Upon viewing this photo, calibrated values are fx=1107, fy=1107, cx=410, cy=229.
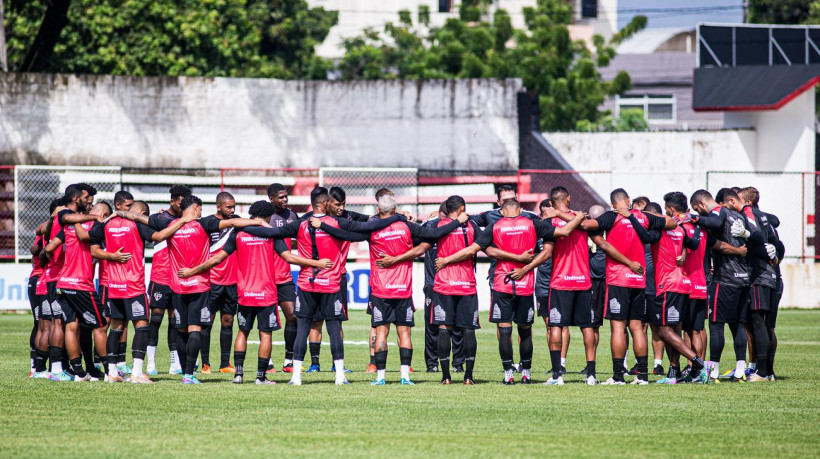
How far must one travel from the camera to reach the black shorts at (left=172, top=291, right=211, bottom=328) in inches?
515

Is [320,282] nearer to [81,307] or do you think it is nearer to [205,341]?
[205,341]

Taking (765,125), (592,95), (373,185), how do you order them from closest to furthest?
(373,185) < (765,125) < (592,95)

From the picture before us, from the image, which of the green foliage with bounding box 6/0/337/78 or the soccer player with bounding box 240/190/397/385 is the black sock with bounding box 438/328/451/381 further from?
the green foliage with bounding box 6/0/337/78

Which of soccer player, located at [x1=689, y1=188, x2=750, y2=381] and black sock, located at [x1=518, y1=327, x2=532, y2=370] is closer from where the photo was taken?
black sock, located at [x1=518, y1=327, x2=532, y2=370]

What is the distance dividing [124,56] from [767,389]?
32564mm

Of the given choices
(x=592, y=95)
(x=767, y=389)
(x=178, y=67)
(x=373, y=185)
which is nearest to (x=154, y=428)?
(x=767, y=389)

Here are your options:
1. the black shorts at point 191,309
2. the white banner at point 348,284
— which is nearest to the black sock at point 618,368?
the black shorts at point 191,309

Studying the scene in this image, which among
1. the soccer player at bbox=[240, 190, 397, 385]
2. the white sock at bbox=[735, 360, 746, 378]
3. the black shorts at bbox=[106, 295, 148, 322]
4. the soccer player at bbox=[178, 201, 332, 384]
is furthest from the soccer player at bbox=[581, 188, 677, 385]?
the black shorts at bbox=[106, 295, 148, 322]

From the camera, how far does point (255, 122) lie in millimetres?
32656

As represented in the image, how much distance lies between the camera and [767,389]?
12625 mm

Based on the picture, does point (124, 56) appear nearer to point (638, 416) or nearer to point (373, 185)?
point (373, 185)

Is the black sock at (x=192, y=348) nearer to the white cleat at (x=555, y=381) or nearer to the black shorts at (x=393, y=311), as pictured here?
the black shorts at (x=393, y=311)

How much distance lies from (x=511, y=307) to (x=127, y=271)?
454cm

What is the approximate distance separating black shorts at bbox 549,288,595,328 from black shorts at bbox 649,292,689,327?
965 millimetres
